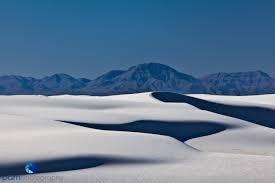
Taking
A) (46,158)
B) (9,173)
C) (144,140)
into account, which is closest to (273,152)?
(144,140)

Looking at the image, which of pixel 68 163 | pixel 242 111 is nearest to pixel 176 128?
pixel 68 163

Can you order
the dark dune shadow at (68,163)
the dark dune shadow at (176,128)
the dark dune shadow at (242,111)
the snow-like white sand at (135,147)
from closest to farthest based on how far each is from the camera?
the dark dune shadow at (68,163) < the snow-like white sand at (135,147) < the dark dune shadow at (176,128) < the dark dune shadow at (242,111)

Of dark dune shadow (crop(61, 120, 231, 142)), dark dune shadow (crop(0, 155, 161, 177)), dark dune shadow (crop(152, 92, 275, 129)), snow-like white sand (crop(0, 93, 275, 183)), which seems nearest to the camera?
dark dune shadow (crop(0, 155, 161, 177))

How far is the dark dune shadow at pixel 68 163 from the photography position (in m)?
17.0

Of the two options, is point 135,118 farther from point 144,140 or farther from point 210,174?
point 210,174

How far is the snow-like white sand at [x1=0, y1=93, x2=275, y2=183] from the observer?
1752 centimetres

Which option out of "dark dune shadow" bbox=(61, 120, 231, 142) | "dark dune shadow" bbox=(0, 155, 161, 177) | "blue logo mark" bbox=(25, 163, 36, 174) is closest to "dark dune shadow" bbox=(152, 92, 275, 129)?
"dark dune shadow" bbox=(61, 120, 231, 142)

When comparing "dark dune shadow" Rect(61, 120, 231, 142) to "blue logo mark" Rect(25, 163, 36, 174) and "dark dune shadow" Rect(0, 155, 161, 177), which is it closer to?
"dark dune shadow" Rect(0, 155, 161, 177)

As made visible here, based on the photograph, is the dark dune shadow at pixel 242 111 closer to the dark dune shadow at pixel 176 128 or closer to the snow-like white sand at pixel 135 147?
the snow-like white sand at pixel 135 147

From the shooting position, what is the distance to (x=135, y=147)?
22.6m

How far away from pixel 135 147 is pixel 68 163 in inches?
193

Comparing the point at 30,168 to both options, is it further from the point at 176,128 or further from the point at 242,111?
the point at 242,111

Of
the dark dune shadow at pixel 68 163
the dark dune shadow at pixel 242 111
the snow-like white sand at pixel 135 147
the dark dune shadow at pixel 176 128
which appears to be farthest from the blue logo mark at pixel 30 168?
the dark dune shadow at pixel 242 111

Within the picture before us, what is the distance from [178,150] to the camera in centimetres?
2303
